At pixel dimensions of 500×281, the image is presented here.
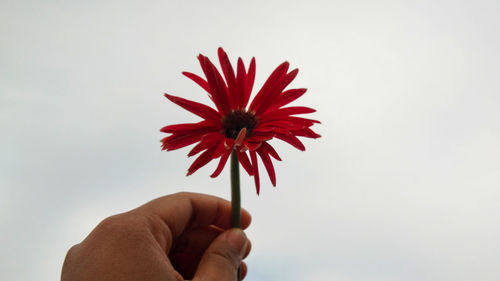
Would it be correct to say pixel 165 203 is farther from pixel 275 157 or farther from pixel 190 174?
pixel 275 157

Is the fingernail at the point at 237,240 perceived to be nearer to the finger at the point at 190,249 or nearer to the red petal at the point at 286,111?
the finger at the point at 190,249

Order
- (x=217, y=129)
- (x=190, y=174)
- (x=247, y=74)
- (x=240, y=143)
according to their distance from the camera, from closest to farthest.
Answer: (x=240, y=143), (x=190, y=174), (x=217, y=129), (x=247, y=74)

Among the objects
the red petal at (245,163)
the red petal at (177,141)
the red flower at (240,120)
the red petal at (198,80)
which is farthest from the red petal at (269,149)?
the red petal at (198,80)

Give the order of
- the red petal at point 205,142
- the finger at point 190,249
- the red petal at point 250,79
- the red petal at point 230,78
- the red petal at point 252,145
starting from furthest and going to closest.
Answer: the finger at point 190,249 < the red petal at point 250,79 < the red petal at point 230,78 < the red petal at point 205,142 < the red petal at point 252,145

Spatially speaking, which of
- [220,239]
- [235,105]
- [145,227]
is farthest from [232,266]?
[235,105]

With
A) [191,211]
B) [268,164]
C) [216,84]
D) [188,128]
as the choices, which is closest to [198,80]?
[216,84]

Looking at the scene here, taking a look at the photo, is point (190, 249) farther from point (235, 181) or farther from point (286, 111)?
point (286, 111)
